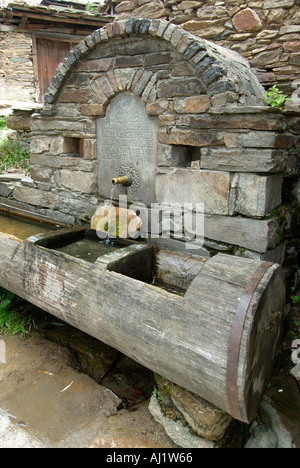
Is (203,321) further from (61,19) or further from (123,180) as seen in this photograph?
(61,19)

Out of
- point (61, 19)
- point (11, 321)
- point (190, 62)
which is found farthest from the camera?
point (61, 19)

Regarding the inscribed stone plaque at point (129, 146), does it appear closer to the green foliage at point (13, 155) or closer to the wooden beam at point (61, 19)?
the green foliage at point (13, 155)

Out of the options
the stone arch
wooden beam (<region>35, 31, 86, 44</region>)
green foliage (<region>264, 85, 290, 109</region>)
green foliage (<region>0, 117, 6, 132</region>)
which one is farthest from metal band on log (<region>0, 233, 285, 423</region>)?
wooden beam (<region>35, 31, 86, 44</region>)

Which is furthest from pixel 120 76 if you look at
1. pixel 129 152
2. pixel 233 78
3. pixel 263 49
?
pixel 263 49

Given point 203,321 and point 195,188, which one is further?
point 195,188

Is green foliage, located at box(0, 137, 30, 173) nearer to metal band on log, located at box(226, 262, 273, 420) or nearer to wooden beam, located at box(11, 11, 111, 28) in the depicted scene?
wooden beam, located at box(11, 11, 111, 28)

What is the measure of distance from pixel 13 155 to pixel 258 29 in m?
3.79

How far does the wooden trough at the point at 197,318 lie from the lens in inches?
59.7

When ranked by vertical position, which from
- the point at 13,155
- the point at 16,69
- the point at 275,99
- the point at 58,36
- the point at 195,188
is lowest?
the point at 195,188

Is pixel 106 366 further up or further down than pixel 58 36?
further down

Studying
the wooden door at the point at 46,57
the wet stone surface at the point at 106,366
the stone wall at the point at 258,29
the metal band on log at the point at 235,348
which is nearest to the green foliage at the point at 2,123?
the wooden door at the point at 46,57

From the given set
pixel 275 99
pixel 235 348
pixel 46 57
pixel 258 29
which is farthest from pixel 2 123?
pixel 235 348

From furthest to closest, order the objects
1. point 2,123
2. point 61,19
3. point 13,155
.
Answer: point 61,19, point 2,123, point 13,155

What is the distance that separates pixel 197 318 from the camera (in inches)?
64.0
